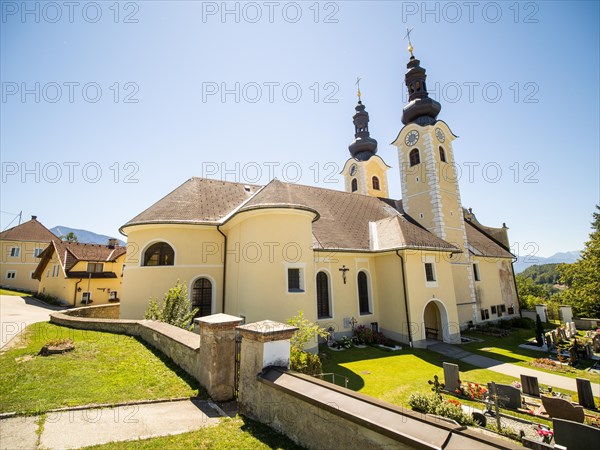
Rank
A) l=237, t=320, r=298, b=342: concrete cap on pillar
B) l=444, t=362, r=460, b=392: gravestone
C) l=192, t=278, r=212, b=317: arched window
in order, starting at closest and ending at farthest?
l=237, t=320, r=298, b=342: concrete cap on pillar → l=444, t=362, r=460, b=392: gravestone → l=192, t=278, r=212, b=317: arched window

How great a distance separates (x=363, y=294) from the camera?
16.9 meters

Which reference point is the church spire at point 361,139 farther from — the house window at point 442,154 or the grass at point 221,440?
the grass at point 221,440

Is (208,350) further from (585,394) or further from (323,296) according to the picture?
(585,394)

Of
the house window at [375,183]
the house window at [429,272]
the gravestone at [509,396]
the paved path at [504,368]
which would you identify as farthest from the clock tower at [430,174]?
the gravestone at [509,396]

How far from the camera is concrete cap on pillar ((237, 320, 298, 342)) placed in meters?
4.86

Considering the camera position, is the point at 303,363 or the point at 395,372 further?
the point at 395,372

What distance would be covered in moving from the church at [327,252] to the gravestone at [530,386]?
5.46 metres

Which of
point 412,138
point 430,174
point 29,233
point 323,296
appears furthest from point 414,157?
point 29,233

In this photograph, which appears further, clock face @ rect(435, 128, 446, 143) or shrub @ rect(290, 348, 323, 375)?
clock face @ rect(435, 128, 446, 143)

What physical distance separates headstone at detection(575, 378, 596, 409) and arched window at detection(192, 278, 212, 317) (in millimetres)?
15076

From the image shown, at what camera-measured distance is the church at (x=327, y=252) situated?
12.7 meters

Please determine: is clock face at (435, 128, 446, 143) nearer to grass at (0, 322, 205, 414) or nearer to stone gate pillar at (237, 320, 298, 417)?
stone gate pillar at (237, 320, 298, 417)

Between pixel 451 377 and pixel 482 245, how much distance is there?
2119 centimetres

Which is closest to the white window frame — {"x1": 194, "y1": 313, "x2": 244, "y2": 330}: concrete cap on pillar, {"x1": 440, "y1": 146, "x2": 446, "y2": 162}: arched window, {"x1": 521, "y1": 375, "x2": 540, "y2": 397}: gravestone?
{"x1": 194, "y1": 313, "x2": 244, "y2": 330}: concrete cap on pillar
